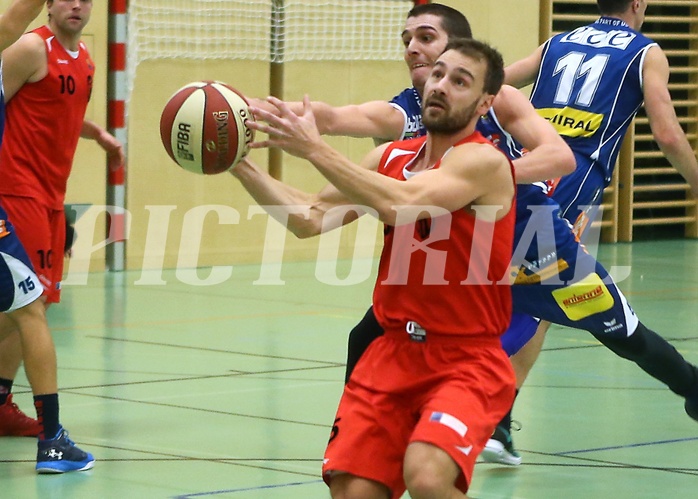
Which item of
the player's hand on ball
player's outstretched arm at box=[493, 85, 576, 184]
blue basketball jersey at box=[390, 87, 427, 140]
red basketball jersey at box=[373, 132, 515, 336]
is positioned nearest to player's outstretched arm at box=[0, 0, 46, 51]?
the player's hand on ball

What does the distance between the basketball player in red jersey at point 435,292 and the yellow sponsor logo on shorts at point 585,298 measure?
1292mm

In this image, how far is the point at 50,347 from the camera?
5.48m

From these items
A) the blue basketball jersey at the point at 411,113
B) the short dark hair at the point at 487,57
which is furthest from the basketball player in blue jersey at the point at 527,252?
the short dark hair at the point at 487,57

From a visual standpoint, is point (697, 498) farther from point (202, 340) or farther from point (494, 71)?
point (202, 340)

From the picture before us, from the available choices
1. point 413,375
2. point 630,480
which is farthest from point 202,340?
point 413,375

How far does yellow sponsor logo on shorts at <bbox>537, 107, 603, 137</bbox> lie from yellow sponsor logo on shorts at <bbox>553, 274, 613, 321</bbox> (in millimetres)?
994

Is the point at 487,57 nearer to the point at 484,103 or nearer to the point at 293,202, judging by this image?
the point at 484,103

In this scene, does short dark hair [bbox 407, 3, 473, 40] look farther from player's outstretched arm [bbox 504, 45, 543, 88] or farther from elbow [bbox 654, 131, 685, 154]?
elbow [bbox 654, 131, 685, 154]

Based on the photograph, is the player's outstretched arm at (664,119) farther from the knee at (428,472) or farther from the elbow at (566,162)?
the knee at (428,472)

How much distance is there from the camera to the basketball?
4.50 meters

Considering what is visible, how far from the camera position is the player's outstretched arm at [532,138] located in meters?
5.16

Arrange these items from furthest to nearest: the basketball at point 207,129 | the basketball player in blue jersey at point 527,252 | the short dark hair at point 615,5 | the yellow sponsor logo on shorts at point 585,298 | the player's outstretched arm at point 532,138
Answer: the short dark hair at point 615,5 → the yellow sponsor logo on shorts at point 585,298 → the basketball player in blue jersey at point 527,252 → the player's outstretched arm at point 532,138 → the basketball at point 207,129

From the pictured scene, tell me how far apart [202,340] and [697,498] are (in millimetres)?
4321

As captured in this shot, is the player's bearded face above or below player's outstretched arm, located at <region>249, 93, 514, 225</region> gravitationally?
above
